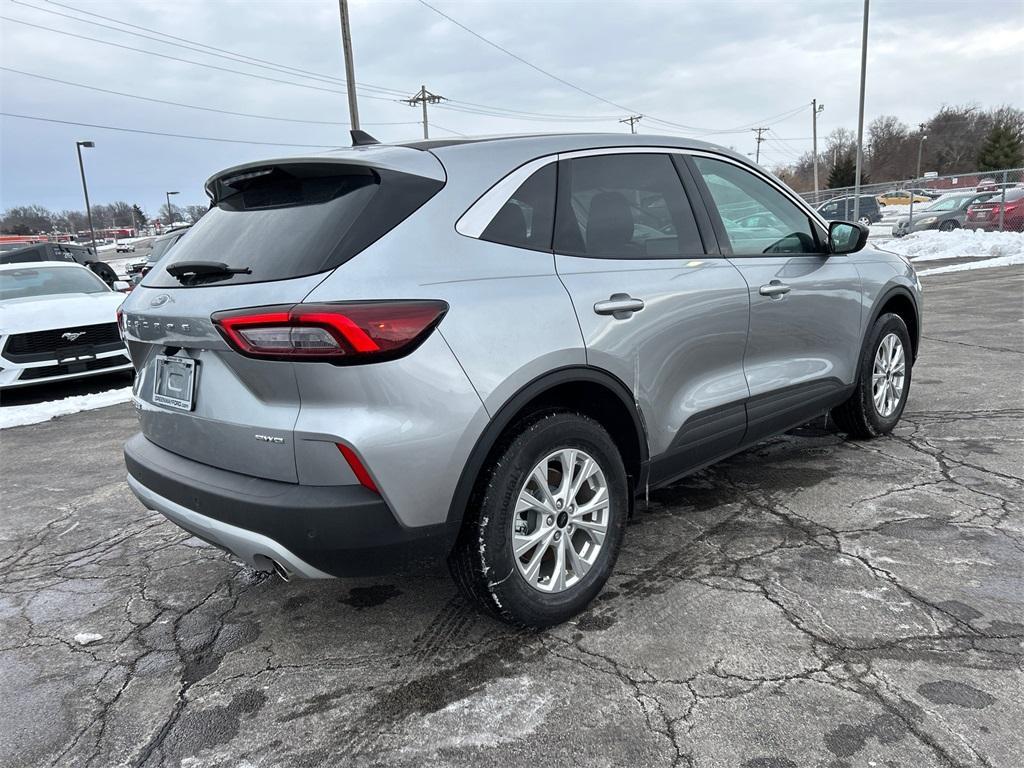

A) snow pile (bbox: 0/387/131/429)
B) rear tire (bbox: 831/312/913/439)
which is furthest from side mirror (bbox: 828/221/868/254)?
snow pile (bbox: 0/387/131/429)

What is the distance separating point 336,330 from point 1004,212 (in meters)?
24.4

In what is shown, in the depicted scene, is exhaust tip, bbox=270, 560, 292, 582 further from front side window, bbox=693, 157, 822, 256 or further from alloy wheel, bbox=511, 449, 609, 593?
front side window, bbox=693, 157, 822, 256

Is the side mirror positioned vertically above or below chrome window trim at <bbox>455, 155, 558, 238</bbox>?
below

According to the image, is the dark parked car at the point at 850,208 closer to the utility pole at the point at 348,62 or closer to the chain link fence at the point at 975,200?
the chain link fence at the point at 975,200

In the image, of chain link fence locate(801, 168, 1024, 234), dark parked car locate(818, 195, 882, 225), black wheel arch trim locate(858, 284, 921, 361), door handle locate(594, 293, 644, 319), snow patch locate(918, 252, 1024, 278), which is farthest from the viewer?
dark parked car locate(818, 195, 882, 225)

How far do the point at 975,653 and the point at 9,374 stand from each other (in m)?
8.10

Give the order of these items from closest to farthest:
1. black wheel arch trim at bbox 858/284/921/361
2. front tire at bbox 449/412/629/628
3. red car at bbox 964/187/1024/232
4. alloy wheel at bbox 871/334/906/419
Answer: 1. front tire at bbox 449/412/629/628
2. black wheel arch trim at bbox 858/284/921/361
3. alloy wheel at bbox 871/334/906/419
4. red car at bbox 964/187/1024/232

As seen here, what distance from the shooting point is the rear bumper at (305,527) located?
228 centimetres

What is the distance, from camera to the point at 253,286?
7.91 ft

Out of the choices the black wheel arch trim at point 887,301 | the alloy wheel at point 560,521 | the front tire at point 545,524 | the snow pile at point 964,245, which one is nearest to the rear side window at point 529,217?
the front tire at point 545,524

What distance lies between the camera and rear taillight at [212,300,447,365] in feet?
7.30

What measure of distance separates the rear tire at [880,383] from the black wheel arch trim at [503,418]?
7.96 feet

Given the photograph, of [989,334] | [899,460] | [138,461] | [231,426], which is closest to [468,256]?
[231,426]

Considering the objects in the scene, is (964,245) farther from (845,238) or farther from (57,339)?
(57,339)
